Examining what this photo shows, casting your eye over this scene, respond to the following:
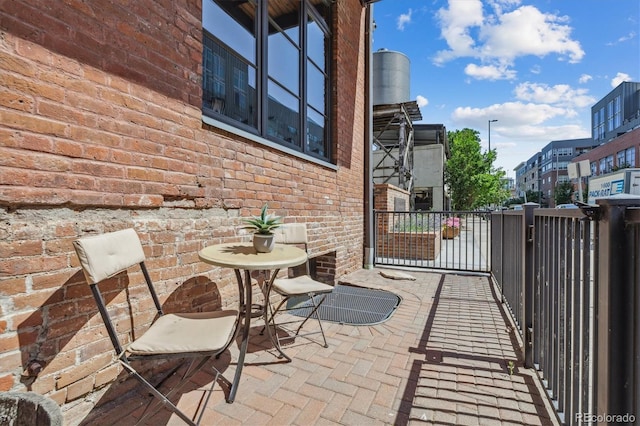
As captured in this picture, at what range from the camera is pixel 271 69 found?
10.9 ft

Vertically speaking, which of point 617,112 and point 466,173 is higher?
point 617,112

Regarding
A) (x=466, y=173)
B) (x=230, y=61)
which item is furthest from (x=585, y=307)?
(x=466, y=173)

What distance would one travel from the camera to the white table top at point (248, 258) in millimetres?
1717

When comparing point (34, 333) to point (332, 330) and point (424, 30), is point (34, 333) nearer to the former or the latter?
point (332, 330)

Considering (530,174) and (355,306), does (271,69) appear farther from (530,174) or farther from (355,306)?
(530,174)

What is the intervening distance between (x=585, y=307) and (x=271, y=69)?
3267 mm

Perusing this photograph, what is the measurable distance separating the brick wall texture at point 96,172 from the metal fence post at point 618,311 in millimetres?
2218

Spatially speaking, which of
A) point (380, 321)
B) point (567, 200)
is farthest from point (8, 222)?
point (567, 200)

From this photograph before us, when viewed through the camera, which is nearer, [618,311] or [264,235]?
[618,311]

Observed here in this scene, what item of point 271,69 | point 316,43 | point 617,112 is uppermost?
point 617,112

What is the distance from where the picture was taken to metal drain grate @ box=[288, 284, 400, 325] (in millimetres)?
3076

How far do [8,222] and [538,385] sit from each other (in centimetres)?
299

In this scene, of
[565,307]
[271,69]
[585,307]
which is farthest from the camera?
[271,69]
